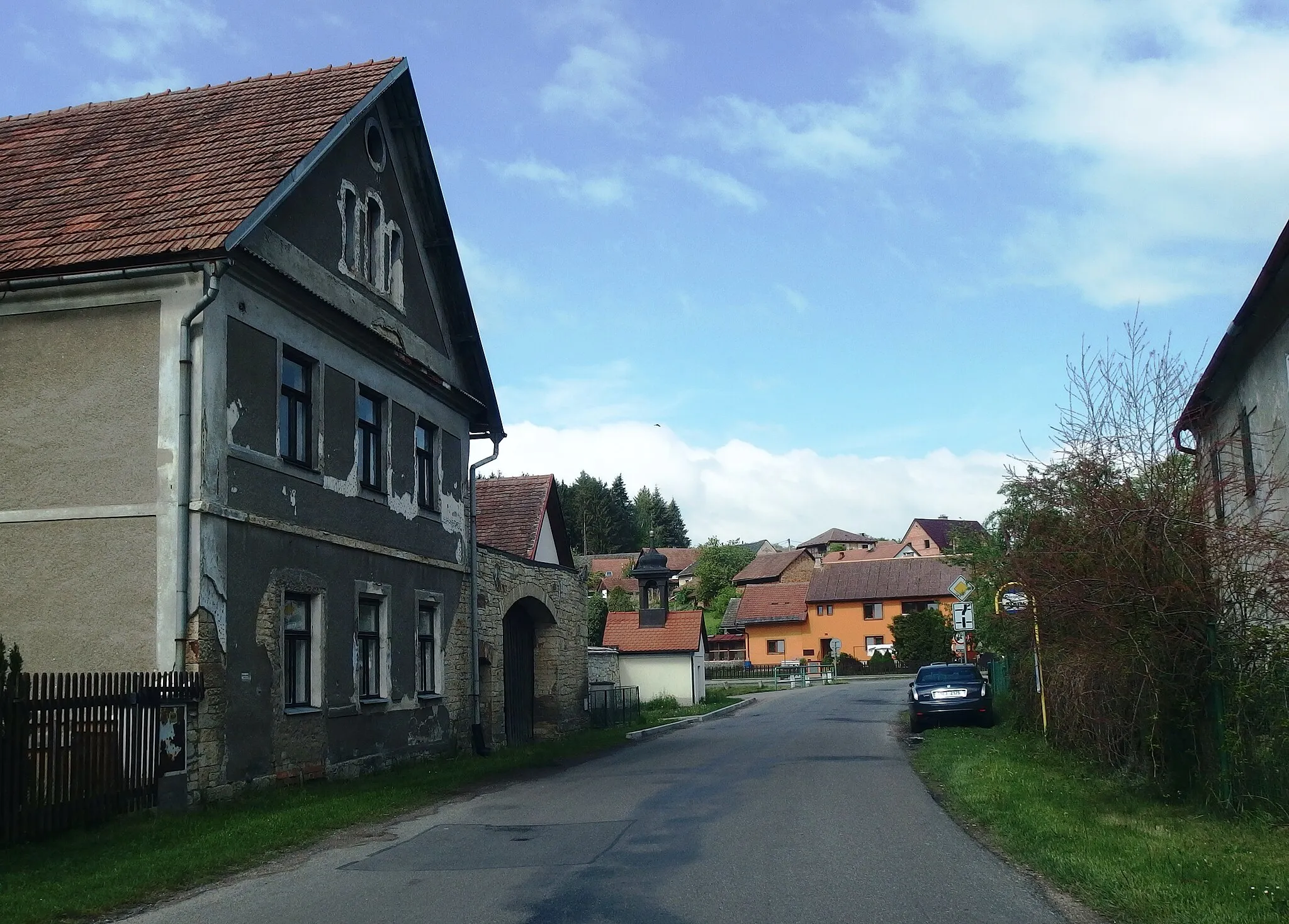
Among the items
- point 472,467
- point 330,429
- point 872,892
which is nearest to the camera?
point 872,892

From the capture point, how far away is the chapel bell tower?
46.6 metres

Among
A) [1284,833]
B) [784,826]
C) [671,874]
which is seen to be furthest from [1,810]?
Result: [1284,833]

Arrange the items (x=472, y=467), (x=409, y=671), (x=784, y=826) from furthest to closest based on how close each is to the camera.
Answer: (x=472, y=467)
(x=409, y=671)
(x=784, y=826)

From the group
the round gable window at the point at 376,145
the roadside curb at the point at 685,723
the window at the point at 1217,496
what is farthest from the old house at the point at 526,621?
the window at the point at 1217,496

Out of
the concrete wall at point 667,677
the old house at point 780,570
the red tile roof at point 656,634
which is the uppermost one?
the old house at point 780,570

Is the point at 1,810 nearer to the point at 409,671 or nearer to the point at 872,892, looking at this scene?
the point at 872,892

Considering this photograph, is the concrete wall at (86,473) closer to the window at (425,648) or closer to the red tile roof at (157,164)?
the red tile roof at (157,164)

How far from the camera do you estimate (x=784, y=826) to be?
11.5 metres

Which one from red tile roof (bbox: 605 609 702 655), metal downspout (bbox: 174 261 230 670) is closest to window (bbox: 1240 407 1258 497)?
metal downspout (bbox: 174 261 230 670)

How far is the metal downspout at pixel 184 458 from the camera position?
44.5ft

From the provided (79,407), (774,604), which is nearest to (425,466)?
(79,407)

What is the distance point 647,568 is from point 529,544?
16.8m

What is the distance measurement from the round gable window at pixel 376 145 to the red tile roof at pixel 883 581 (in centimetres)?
7160

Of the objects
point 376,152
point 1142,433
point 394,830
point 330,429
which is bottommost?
point 394,830
